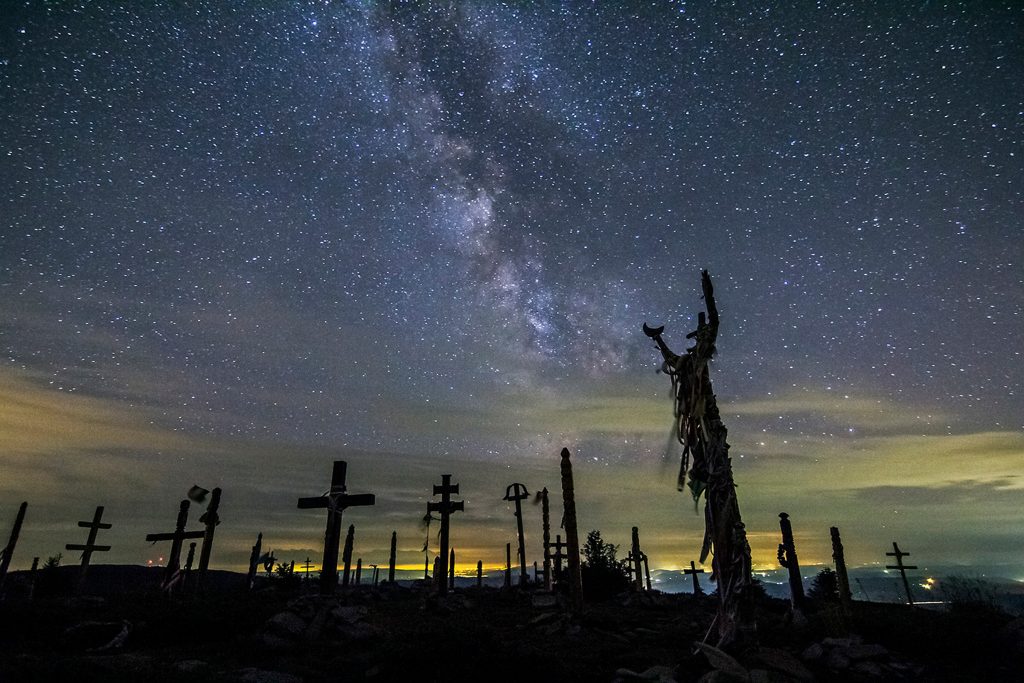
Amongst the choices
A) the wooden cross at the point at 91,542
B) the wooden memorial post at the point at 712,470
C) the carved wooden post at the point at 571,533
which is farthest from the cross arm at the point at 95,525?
the wooden memorial post at the point at 712,470

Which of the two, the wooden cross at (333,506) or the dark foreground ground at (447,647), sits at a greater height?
the wooden cross at (333,506)

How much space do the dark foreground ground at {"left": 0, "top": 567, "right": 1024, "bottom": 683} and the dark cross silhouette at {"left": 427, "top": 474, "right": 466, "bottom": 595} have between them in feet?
10.4

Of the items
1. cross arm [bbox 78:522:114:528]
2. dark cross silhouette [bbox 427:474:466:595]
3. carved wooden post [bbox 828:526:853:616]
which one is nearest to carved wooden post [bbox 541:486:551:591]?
dark cross silhouette [bbox 427:474:466:595]

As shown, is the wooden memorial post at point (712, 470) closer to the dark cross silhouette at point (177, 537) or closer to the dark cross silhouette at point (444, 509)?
the dark cross silhouette at point (444, 509)

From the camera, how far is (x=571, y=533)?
56.7 ft

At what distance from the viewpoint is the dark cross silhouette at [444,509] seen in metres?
20.4

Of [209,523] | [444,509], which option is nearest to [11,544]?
[209,523]

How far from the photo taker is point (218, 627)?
12680 millimetres

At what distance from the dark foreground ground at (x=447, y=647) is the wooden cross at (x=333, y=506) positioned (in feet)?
2.29

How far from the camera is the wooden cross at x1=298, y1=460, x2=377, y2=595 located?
14203 millimetres

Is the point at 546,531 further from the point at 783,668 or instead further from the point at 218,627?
the point at 783,668

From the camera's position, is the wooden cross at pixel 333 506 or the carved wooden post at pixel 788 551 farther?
the carved wooden post at pixel 788 551

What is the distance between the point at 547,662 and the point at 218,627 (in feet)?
30.9

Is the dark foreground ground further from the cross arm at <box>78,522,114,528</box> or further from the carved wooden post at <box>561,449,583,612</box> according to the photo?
the cross arm at <box>78,522,114,528</box>
